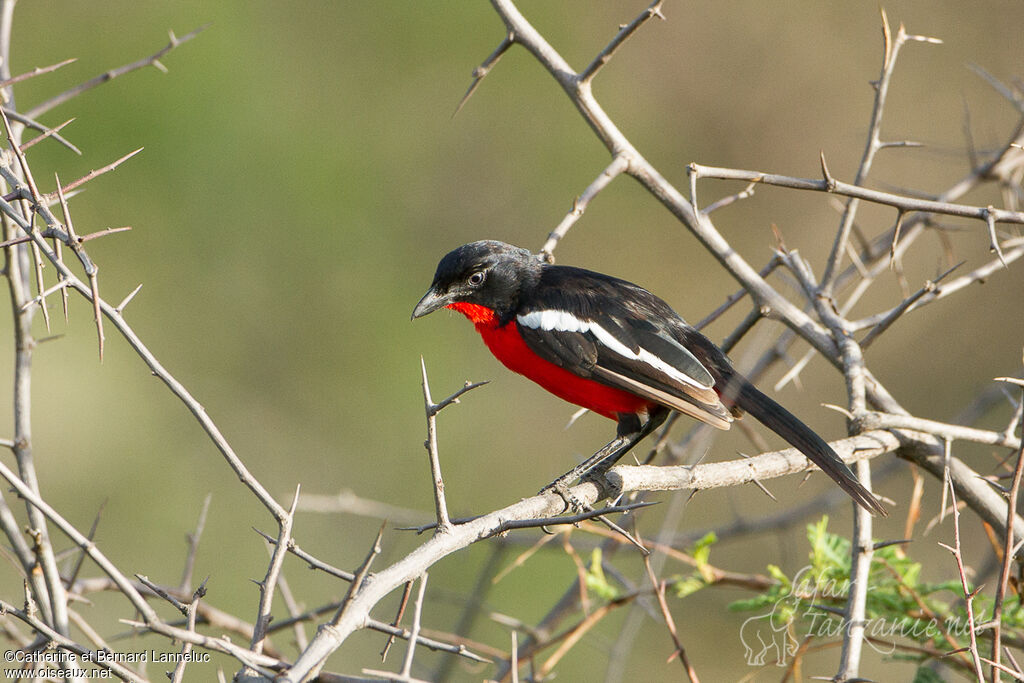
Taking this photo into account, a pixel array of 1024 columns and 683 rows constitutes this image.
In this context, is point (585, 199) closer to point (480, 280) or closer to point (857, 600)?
point (480, 280)

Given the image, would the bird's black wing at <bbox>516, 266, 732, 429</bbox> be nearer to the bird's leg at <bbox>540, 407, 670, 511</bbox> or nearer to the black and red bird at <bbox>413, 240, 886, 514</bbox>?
the black and red bird at <bbox>413, 240, 886, 514</bbox>

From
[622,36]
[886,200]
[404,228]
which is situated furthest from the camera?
[404,228]

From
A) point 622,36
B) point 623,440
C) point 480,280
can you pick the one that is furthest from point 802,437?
point 480,280

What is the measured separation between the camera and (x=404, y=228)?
806 cm

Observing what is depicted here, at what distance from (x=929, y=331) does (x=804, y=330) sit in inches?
204

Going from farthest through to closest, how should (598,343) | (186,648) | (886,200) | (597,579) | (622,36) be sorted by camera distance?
(598,343), (597,579), (622,36), (886,200), (186,648)

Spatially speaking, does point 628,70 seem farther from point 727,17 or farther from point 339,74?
point 339,74

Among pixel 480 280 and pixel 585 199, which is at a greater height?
pixel 585 199

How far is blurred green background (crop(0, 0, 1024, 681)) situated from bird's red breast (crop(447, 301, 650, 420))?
313 cm

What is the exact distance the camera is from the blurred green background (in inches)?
281

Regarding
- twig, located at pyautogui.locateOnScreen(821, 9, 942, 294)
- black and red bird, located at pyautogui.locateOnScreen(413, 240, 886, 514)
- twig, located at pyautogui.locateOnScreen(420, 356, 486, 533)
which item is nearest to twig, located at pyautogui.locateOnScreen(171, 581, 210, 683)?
twig, located at pyautogui.locateOnScreen(420, 356, 486, 533)

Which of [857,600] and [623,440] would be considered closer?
[857,600]

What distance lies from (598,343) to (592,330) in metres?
0.07

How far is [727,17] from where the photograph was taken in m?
8.16
